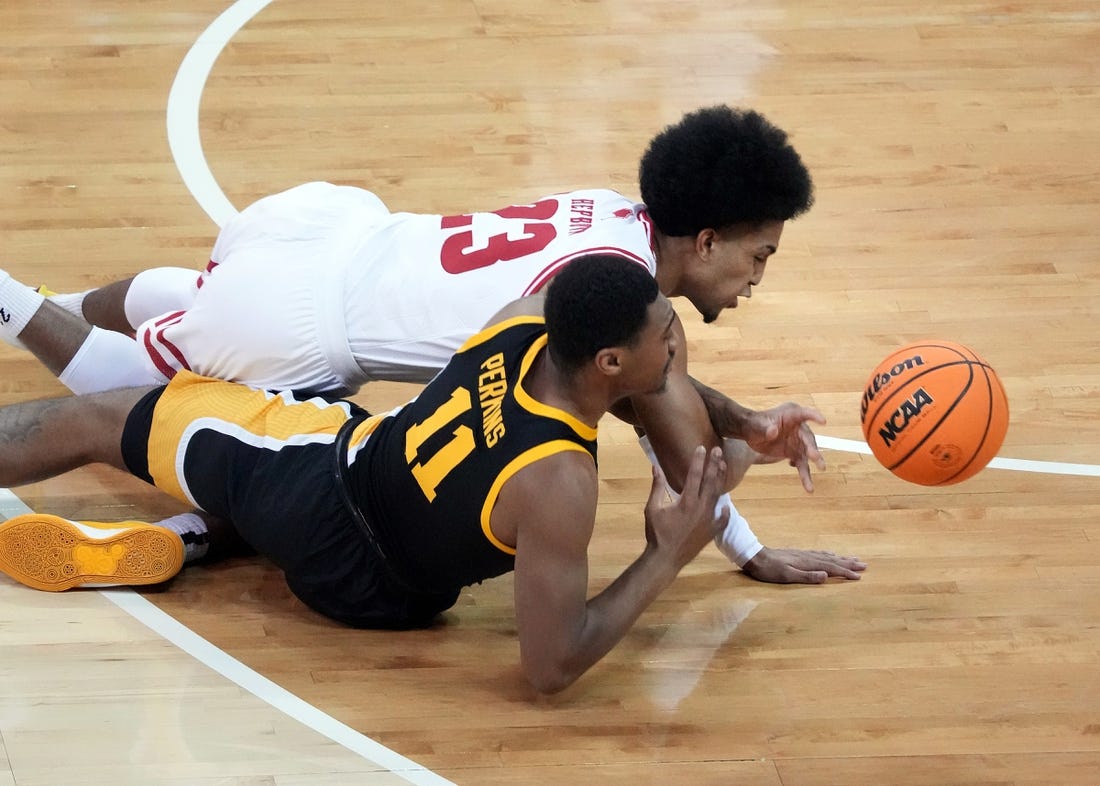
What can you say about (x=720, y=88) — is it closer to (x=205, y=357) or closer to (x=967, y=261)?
(x=967, y=261)

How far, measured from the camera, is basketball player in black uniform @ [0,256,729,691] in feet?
10.9

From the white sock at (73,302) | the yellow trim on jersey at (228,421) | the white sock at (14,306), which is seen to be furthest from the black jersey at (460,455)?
the white sock at (73,302)

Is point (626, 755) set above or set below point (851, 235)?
below

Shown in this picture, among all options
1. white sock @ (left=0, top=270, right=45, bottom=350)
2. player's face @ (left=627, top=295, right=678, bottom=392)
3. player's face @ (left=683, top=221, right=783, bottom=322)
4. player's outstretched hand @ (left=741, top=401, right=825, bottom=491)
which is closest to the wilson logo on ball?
player's outstretched hand @ (left=741, top=401, right=825, bottom=491)

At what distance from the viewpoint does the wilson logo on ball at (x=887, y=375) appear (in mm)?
3927

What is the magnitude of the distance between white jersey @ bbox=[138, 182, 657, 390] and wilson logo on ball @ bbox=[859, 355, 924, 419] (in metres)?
0.68

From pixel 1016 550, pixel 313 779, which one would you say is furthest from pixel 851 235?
pixel 313 779

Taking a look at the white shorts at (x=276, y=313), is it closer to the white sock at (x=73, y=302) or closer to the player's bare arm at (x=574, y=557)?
the white sock at (x=73, y=302)

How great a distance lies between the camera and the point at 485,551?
11.7 ft

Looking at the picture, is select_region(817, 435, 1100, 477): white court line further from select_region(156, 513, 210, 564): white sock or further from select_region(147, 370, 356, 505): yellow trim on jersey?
select_region(156, 513, 210, 564): white sock

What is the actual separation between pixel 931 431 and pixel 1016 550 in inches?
30.9

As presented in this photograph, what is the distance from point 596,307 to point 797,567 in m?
1.41

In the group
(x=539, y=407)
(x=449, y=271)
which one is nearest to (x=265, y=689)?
(x=539, y=407)

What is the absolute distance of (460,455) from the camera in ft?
11.4
